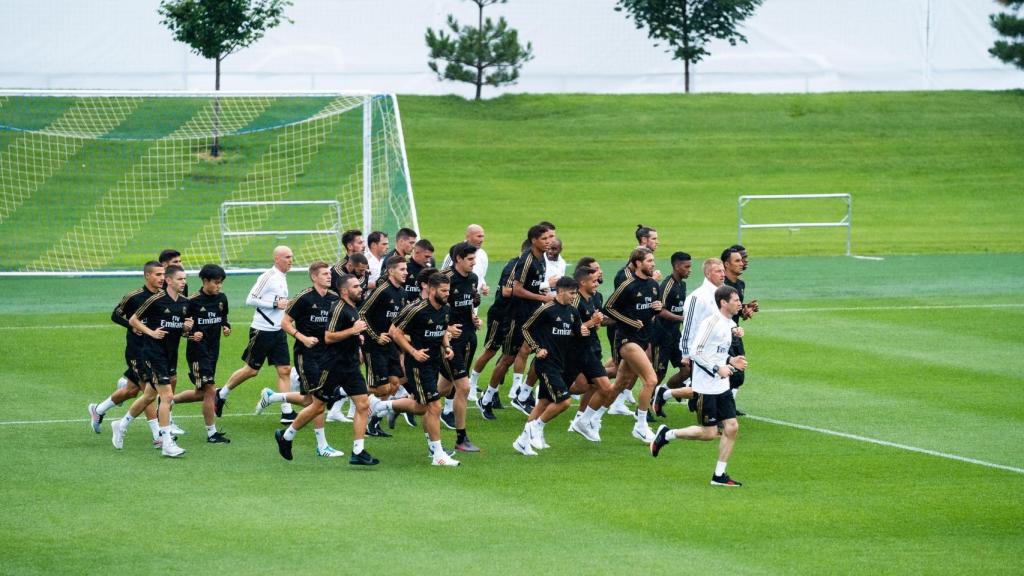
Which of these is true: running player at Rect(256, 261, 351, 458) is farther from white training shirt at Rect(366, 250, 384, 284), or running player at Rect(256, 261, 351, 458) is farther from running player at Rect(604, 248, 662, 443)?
running player at Rect(604, 248, 662, 443)

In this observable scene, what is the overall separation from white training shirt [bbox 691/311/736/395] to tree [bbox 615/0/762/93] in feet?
142

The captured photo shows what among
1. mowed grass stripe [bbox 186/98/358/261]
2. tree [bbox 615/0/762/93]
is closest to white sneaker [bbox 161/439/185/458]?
mowed grass stripe [bbox 186/98/358/261]

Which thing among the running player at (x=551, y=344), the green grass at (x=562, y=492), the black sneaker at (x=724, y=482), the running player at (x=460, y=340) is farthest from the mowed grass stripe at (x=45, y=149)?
the black sneaker at (x=724, y=482)

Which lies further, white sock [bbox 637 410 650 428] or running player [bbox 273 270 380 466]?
white sock [bbox 637 410 650 428]

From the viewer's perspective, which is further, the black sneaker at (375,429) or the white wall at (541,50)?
the white wall at (541,50)

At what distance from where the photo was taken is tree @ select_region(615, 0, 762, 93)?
5484 centimetres

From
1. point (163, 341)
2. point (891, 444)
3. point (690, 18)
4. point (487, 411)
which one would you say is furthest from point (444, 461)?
point (690, 18)

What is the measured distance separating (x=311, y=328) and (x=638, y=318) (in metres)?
3.85

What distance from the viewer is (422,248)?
1698cm

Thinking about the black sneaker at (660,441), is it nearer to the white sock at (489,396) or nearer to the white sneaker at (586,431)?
the white sneaker at (586,431)

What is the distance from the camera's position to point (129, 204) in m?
40.7

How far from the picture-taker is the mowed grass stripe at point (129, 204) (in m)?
34.0

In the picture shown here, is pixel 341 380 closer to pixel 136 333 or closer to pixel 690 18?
pixel 136 333

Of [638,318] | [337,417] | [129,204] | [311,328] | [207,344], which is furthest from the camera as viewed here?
[129,204]
